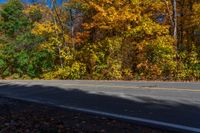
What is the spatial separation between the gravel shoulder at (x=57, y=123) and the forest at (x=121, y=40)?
37.3 feet

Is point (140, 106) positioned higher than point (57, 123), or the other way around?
point (140, 106)

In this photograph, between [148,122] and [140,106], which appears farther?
[140,106]

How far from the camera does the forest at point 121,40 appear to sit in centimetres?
2278

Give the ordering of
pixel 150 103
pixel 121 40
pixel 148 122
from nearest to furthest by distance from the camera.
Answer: pixel 148 122, pixel 150 103, pixel 121 40

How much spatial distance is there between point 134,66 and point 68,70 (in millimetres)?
5006

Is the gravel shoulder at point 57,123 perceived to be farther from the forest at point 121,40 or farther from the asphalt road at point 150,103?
the forest at point 121,40

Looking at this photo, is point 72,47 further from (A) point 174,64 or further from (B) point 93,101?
(B) point 93,101

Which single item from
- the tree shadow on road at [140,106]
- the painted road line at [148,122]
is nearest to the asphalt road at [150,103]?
the tree shadow on road at [140,106]

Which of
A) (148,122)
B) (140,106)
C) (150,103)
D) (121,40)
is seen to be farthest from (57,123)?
(121,40)

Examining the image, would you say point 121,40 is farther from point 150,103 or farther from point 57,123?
point 57,123

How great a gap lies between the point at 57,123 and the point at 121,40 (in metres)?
18.1

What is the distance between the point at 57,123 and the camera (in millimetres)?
8266

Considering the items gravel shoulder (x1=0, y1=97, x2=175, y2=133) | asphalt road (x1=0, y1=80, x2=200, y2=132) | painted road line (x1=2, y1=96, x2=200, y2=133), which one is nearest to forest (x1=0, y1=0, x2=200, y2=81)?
asphalt road (x1=0, y1=80, x2=200, y2=132)

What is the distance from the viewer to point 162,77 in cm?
2109
